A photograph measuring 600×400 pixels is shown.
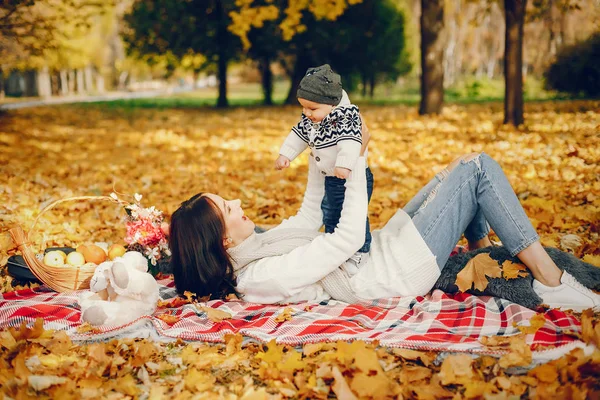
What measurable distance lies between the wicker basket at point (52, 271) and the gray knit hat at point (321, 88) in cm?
150

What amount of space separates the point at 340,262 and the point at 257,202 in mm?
2692

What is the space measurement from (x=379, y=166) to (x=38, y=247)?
4.26 meters

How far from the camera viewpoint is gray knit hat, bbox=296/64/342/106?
2.87m

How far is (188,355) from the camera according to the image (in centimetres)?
258

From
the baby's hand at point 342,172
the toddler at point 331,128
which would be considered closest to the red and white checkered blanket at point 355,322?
the toddler at point 331,128

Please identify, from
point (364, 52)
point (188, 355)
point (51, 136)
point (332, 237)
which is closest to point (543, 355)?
point (332, 237)

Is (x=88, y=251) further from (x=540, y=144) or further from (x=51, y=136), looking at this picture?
(x=51, y=136)

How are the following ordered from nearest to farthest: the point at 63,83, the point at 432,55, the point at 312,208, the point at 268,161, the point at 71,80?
the point at 312,208, the point at 268,161, the point at 432,55, the point at 63,83, the point at 71,80

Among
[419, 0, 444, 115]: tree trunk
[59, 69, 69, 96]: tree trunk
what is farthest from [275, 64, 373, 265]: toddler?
[59, 69, 69, 96]: tree trunk

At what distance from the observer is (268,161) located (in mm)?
7887

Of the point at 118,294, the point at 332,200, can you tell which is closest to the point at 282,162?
the point at 332,200

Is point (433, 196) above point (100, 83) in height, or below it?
below

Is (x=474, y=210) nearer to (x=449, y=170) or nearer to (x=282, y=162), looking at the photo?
(x=449, y=170)

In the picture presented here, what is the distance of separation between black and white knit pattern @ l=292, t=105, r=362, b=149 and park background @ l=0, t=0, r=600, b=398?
1.04 m
